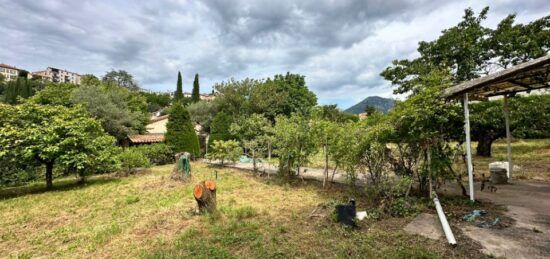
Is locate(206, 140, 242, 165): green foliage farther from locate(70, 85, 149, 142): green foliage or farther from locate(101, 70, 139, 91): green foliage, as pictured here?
locate(101, 70, 139, 91): green foliage

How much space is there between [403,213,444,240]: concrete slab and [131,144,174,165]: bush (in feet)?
45.3

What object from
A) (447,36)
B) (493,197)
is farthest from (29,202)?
(447,36)

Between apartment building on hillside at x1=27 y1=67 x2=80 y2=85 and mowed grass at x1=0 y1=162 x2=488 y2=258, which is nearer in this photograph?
mowed grass at x1=0 y1=162 x2=488 y2=258

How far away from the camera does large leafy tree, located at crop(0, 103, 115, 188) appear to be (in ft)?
25.4

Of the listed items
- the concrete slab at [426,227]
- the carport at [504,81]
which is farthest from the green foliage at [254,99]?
the concrete slab at [426,227]

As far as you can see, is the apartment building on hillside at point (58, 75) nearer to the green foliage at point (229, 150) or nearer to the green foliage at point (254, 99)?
the green foliage at point (254, 99)

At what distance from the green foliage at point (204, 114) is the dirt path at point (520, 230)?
21.3 metres

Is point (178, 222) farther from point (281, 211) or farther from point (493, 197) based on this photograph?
point (493, 197)

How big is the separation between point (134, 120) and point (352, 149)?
16913mm

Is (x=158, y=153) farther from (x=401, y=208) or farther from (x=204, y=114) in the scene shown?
(x=401, y=208)

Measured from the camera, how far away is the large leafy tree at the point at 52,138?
7746mm

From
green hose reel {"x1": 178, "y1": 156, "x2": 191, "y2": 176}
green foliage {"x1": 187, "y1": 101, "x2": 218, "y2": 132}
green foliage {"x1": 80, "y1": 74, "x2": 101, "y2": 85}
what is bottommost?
green hose reel {"x1": 178, "y1": 156, "x2": 191, "y2": 176}

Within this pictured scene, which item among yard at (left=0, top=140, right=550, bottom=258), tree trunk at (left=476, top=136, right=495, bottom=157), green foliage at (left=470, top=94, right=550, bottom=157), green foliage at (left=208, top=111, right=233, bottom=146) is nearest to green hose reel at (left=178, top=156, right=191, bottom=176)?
yard at (left=0, top=140, right=550, bottom=258)

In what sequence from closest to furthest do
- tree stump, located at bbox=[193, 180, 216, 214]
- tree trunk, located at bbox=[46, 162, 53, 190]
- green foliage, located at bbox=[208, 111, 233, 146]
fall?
1. tree stump, located at bbox=[193, 180, 216, 214]
2. tree trunk, located at bbox=[46, 162, 53, 190]
3. green foliage, located at bbox=[208, 111, 233, 146]
